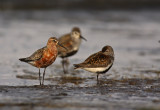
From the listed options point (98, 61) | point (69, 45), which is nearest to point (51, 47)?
point (98, 61)

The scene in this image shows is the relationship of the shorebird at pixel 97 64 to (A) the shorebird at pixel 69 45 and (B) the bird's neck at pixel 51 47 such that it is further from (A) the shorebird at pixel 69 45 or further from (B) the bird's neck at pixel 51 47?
(A) the shorebird at pixel 69 45

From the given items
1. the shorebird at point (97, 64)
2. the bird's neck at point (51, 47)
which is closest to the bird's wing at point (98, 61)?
the shorebird at point (97, 64)

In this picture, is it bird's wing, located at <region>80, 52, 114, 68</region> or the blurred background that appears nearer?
bird's wing, located at <region>80, 52, 114, 68</region>

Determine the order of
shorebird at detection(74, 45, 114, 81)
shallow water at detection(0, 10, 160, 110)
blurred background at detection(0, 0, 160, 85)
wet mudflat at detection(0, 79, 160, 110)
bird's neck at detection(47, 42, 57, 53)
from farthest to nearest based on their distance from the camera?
blurred background at detection(0, 0, 160, 85)
bird's neck at detection(47, 42, 57, 53)
shorebird at detection(74, 45, 114, 81)
shallow water at detection(0, 10, 160, 110)
wet mudflat at detection(0, 79, 160, 110)

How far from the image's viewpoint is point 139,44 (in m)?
17.7

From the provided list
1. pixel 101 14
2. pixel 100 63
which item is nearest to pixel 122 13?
pixel 101 14

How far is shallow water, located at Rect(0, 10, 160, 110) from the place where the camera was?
8.88m

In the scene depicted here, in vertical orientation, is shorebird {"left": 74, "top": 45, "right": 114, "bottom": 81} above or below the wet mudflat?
above

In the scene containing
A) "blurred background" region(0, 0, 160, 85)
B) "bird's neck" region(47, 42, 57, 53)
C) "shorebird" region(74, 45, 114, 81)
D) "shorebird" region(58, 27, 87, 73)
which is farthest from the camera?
"shorebird" region(58, 27, 87, 73)

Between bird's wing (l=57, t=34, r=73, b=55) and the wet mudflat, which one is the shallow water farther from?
bird's wing (l=57, t=34, r=73, b=55)

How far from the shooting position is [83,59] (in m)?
14.5

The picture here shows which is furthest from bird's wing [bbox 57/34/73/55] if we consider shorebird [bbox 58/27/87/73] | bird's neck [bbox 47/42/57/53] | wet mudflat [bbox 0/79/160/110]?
wet mudflat [bbox 0/79/160/110]

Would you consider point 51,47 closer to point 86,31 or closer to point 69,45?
point 69,45
